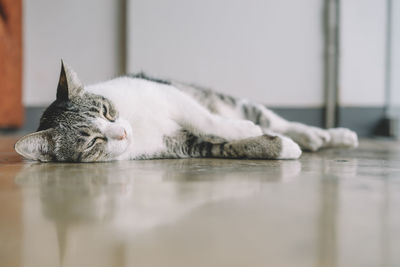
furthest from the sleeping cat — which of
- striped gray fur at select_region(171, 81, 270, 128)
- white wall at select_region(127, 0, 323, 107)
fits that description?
white wall at select_region(127, 0, 323, 107)

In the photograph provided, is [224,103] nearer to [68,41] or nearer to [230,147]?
[230,147]

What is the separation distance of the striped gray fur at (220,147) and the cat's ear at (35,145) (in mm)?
377

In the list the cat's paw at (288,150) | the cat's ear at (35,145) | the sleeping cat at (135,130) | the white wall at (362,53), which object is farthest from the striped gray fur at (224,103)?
the white wall at (362,53)

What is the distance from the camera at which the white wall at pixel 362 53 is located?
3018 millimetres

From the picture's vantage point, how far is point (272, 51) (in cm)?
312

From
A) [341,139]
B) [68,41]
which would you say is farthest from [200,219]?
[68,41]

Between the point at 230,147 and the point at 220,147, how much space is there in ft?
0.14

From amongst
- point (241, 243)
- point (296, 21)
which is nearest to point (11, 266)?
point (241, 243)

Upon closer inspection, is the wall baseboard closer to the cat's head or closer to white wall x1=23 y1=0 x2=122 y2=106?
white wall x1=23 y1=0 x2=122 y2=106

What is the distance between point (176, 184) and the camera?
0.81 m

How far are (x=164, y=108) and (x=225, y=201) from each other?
0.76 metres

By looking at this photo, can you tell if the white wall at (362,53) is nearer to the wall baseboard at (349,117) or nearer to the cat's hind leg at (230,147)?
the wall baseboard at (349,117)

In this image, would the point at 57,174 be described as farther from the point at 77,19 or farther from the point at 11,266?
the point at 77,19

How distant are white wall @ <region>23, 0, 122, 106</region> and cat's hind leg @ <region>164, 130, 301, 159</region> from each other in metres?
2.02
